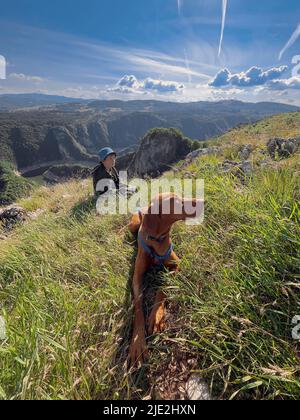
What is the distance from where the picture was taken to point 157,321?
1937 millimetres

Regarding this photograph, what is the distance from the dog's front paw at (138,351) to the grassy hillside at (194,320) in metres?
0.06

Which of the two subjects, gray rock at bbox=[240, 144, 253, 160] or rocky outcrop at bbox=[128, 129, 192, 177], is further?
rocky outcrop at bbox=[128, 129, 192, 177]

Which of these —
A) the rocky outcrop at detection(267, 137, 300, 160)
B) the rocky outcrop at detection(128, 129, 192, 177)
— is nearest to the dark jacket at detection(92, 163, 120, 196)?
the rocky outcrop at detection(267, 137, 300, 160)

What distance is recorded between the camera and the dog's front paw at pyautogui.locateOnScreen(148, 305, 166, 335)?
1.90 m

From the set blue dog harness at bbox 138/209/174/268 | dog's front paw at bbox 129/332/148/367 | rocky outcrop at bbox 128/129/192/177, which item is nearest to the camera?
dog's front paw at bbox 129/332/148/367

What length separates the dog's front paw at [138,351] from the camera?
1711 mm

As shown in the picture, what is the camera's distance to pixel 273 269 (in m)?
1.63

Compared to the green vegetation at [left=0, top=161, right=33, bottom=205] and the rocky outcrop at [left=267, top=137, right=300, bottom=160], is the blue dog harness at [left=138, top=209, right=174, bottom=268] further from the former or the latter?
the green vegetation at [left=0, top=161, right=33, bottom=205]

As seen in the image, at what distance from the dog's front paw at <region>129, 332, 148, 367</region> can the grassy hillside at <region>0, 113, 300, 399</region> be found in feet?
0.19

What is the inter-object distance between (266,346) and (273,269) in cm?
49

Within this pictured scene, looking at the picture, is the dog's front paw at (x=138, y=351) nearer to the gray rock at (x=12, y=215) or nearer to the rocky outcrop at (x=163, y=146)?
the gray rock at (x=12, y=215)

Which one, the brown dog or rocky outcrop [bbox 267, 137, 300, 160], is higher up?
rocky outcrop [bbox 267, 137, 300, 160]

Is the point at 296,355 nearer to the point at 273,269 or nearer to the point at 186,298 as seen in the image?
the point at 273,269
